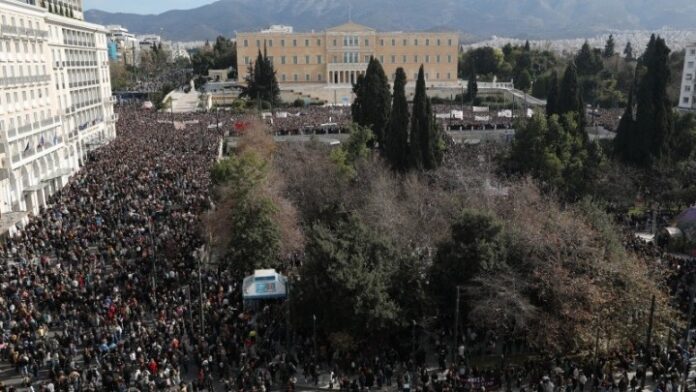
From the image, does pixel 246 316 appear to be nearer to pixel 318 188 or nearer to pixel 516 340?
pixel 516 340

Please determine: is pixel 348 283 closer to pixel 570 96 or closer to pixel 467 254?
pixel 467 254

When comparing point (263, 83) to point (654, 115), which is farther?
point (263, 83)

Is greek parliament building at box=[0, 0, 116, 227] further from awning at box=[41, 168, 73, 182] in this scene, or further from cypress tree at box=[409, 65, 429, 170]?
cypress tree at box=[409, 65, 429, 170]

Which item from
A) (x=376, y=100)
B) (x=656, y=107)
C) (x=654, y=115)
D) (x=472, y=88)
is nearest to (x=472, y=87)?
(x=472, y=88)

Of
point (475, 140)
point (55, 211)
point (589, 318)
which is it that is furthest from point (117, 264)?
point (475, 140)

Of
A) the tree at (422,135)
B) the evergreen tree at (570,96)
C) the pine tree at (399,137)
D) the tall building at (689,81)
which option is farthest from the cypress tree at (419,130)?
the tall building at (689,81)
